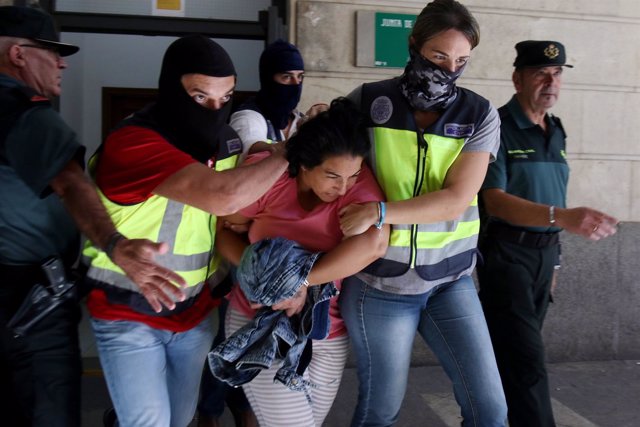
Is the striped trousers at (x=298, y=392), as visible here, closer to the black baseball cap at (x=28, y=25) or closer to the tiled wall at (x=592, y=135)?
the black baseball cap at (x=28, y=25)

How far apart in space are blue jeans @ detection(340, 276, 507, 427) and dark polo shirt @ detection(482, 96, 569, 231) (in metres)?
0.79

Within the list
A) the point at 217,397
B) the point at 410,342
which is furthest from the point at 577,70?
the point at 217,397

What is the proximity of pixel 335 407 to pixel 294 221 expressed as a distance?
205 centimetres

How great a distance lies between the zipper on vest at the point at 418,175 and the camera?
2562 mm

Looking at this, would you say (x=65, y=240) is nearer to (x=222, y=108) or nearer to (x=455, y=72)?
(x=222, y=108)

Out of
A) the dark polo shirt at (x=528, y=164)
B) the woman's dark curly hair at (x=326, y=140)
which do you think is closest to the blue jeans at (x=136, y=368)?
the woman's dark curly hair at (x=326, y=140)

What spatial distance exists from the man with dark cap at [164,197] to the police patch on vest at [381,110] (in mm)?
524

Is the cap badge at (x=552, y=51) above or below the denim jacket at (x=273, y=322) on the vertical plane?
above

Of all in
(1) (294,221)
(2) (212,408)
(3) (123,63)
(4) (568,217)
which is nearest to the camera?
(1) (294,221)

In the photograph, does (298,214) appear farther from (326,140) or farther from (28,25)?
(28,25)

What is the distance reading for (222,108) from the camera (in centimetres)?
232

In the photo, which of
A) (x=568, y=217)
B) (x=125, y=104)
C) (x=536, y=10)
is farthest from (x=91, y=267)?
(x=125, y=104)

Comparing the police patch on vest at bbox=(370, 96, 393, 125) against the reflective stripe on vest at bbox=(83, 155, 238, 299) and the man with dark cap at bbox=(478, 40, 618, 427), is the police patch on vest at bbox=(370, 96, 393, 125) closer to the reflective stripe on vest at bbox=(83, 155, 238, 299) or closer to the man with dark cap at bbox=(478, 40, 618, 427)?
the reflective stripe on vest at bbox=(83, 155, 238, 299)

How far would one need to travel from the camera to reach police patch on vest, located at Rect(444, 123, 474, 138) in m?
2.59
